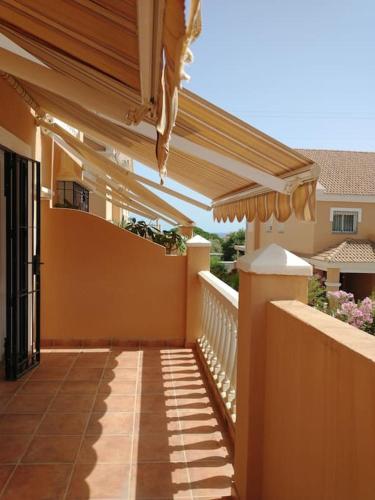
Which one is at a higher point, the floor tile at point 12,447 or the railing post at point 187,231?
the railing post at point 187,231

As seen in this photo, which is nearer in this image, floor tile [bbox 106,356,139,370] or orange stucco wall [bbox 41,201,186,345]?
floor tile [bbox 106,356,139,370]

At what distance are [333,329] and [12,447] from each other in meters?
4.72

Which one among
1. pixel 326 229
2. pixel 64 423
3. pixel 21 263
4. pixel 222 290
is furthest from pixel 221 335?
pixel 326 229

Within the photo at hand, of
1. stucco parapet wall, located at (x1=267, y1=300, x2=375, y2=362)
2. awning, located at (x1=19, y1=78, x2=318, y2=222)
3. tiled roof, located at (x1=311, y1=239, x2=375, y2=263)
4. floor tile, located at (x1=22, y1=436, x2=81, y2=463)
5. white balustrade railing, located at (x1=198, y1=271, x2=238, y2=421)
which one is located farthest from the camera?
tiled roof, located at (x1=311, y1=239, x2=375, y2=263)

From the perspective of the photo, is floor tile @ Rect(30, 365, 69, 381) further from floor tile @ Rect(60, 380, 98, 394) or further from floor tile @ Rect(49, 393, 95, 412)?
floor tile @ Rect(49, 393, 95, 412)

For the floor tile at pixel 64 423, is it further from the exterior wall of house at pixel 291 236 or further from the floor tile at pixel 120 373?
the exterior wall of house at pixel 291 236

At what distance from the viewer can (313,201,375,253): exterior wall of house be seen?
39.3 meters

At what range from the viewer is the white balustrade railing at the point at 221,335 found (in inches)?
253

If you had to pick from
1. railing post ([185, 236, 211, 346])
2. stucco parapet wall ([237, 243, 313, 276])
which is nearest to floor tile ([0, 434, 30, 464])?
stucco parapet wall ([237, 243, 313, 276])

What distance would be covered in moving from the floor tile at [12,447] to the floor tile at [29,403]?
0.86 m

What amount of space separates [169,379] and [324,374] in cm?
598

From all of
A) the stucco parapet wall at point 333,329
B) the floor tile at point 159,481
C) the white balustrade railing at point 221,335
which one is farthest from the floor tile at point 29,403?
the stucco parapet wall at point 333,329

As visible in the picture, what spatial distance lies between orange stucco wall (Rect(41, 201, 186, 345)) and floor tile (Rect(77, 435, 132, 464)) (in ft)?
16.5

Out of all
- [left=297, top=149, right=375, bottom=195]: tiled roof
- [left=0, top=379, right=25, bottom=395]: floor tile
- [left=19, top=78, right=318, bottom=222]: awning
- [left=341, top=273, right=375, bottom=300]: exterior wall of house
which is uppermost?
[left=297, top=149, right=375, bottom=195]: tiled roof
